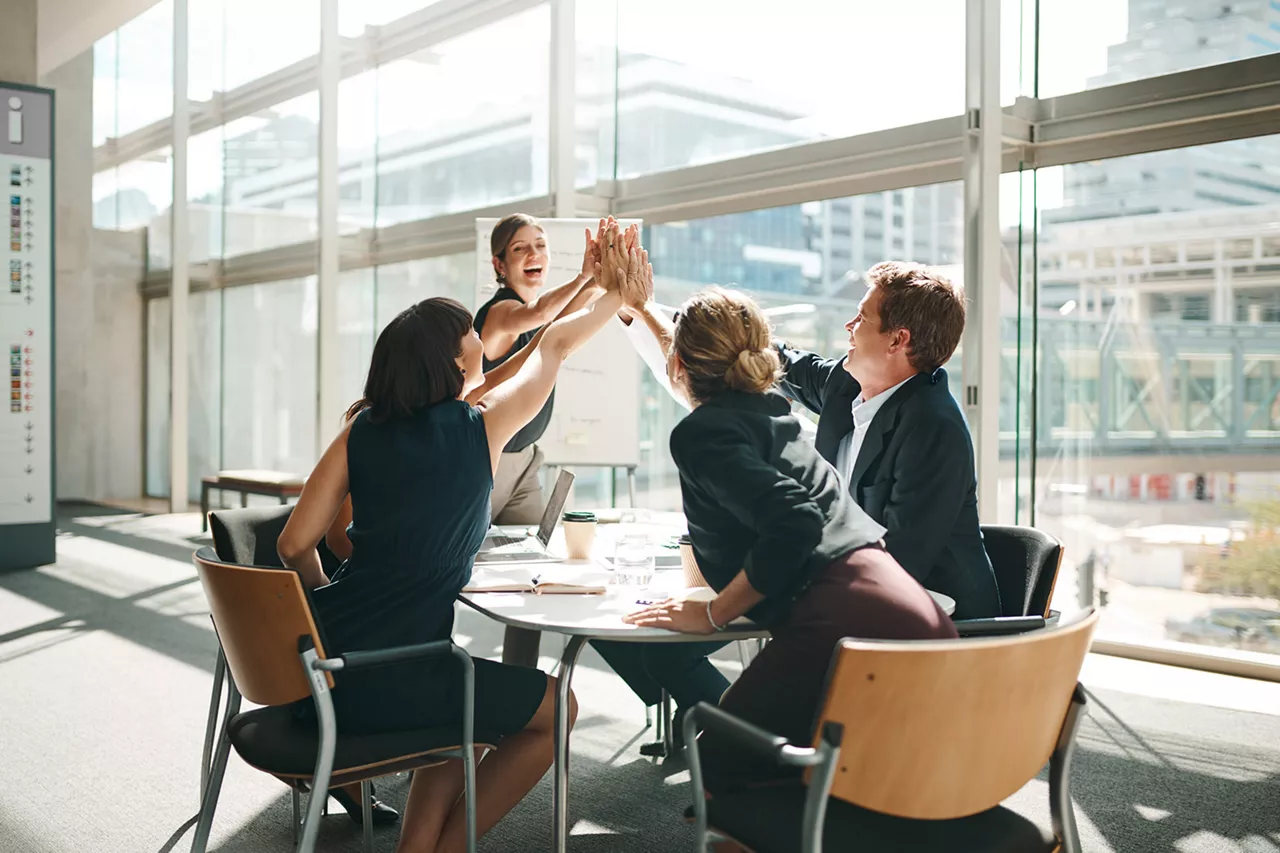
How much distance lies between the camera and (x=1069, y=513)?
486 cm

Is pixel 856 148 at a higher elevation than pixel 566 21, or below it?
below

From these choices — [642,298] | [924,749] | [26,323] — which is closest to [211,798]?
[924,749]

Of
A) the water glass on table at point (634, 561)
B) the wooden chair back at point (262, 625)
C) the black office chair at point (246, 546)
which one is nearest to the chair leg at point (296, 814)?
the black office chair at point (246, 546)

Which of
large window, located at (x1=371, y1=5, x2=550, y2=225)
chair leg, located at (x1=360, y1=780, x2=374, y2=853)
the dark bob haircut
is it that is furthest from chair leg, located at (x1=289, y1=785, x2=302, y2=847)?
large window, located at (x1=371, y1=5, x2=550, y2=225)

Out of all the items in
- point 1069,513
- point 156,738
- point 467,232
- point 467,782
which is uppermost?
point 467,232

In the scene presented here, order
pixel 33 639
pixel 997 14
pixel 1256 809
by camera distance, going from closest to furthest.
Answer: pixel 1256 809, pixel 997 14, pixel 33 639

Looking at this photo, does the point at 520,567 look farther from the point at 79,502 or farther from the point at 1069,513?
the point at 79,502

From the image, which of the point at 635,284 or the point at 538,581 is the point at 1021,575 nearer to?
the point at 538,581

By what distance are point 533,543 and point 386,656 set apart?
95 centimetres

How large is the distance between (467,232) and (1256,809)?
5473 millimetres

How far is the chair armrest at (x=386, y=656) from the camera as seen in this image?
79.6 inches

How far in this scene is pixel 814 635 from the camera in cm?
185

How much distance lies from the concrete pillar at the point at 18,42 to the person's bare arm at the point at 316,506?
21.5ft

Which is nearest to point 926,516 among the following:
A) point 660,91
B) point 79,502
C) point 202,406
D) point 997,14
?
point 997,14
